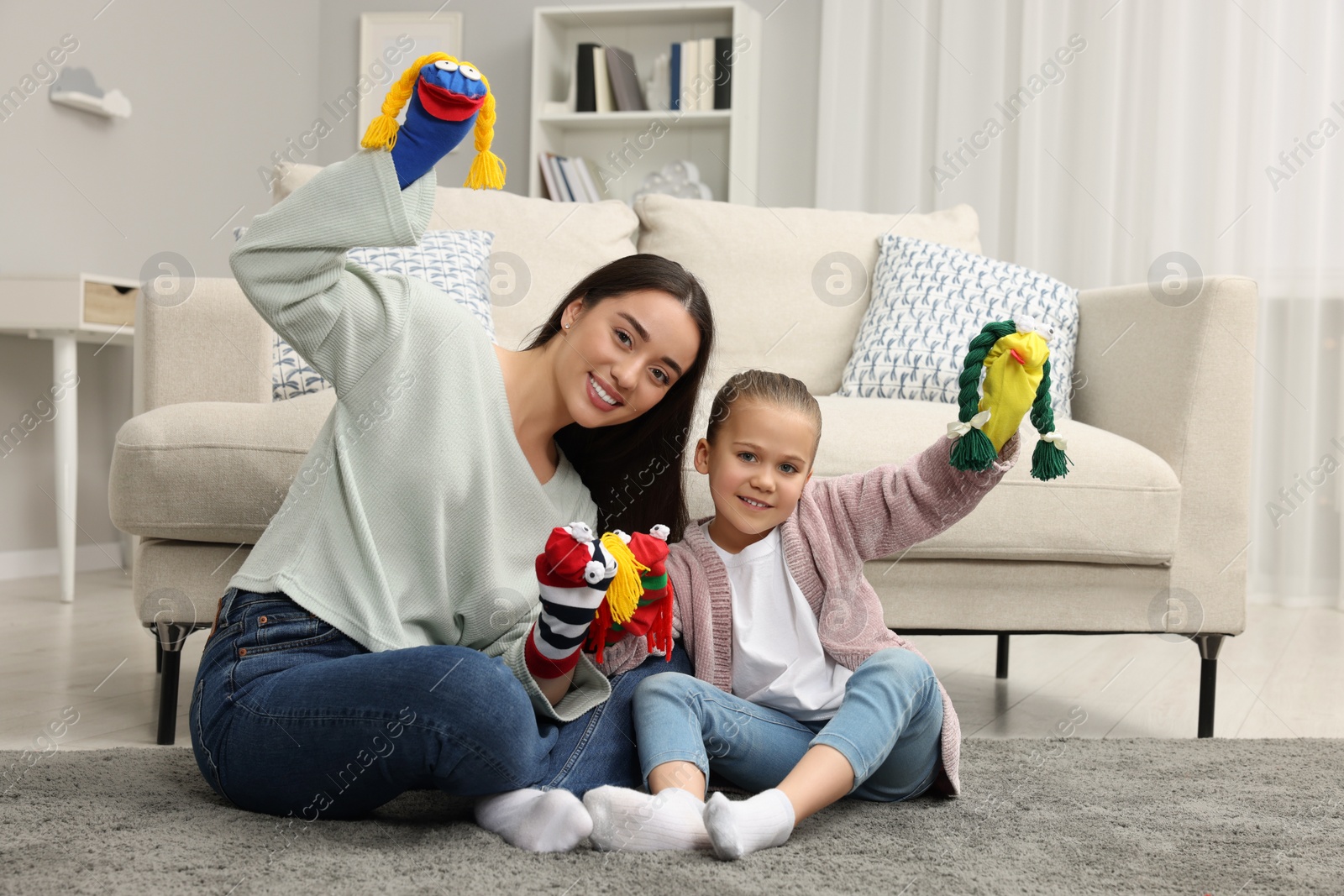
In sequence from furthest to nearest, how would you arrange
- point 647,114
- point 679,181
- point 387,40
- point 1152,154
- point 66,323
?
1. point 387,40
2. point 679,181
3. point 647,114
4. point 1152,154
5. point 66,323

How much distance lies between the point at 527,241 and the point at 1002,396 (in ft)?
3.67

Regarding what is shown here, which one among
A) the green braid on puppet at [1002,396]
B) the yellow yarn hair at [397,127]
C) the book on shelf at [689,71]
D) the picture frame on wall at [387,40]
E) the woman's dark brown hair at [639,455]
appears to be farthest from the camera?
the picture frame on wall at [387,40]

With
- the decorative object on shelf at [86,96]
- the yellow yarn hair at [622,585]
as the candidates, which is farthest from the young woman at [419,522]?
the decorative object on shelf at [86,96]

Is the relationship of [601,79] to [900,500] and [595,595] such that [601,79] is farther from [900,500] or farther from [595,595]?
[595,595]

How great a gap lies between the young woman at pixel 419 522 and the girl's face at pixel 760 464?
82 millimetres

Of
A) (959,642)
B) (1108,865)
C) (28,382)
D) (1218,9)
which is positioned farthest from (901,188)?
(1108,865)

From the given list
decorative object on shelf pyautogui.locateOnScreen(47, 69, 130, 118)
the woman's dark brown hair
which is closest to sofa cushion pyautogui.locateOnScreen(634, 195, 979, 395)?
the woman's dark brown hair

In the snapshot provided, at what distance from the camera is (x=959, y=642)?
2.46 meters

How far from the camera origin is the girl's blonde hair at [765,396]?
120cm

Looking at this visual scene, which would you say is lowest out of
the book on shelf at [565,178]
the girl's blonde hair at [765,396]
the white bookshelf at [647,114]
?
the girl's blonde hair at [765,396]

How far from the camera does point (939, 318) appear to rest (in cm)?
196

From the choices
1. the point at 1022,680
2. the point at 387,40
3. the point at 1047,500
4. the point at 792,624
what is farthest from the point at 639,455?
the point at 387,40

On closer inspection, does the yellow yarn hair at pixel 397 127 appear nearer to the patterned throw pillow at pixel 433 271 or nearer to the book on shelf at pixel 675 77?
the patterned throw pillow at pixel 433 271

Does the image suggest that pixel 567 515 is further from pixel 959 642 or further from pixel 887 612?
pixel 959 642
